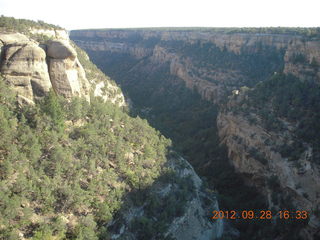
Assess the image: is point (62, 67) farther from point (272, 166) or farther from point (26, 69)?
point (272, 166)

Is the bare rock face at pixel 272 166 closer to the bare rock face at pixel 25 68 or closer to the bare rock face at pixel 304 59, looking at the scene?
the bare rock face at pixel 304 59

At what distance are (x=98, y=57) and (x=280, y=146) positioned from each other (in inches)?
3991

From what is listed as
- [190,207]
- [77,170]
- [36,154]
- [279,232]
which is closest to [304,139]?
[279,232]

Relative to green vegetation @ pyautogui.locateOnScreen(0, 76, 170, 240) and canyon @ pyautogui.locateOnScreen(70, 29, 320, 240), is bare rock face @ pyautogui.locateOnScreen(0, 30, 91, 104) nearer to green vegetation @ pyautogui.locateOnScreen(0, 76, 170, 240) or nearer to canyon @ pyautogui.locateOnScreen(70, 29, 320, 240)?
green vegetation @ pyautogui.locateOnScreen(0, 76, 170, 240)

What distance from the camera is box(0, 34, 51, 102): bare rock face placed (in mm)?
24875

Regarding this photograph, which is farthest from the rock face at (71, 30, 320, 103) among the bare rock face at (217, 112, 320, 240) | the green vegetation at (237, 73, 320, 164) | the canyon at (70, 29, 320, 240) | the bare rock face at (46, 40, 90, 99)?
the bare rock face at (46, 40, 90, 99)

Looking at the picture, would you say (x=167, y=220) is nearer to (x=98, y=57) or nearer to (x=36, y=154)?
A: (x=36, y=154)

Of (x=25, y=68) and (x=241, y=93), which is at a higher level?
(x=25, y=68)

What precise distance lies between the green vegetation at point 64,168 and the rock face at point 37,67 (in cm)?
124

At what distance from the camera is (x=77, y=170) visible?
2362cm
